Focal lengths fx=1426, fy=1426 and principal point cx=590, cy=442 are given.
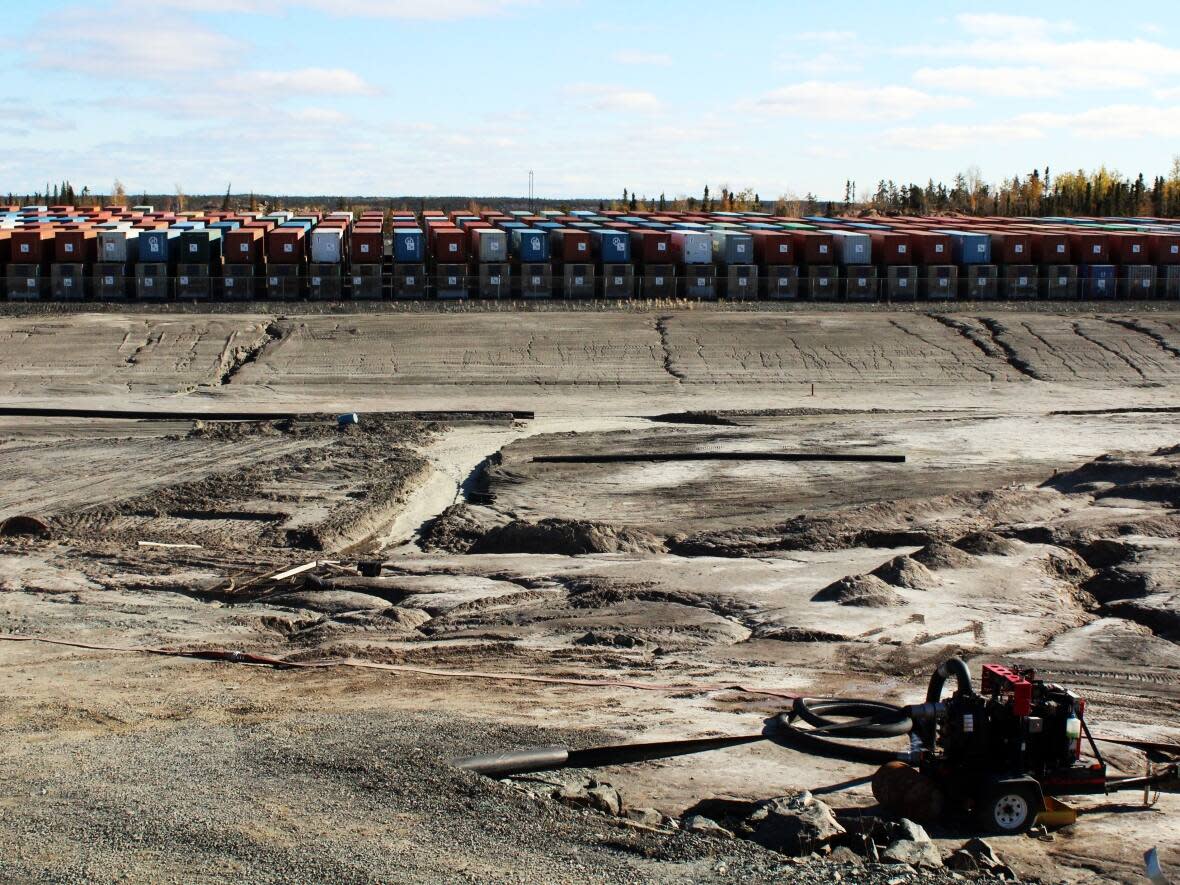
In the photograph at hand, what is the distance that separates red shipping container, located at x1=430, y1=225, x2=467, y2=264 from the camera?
44.0 meters

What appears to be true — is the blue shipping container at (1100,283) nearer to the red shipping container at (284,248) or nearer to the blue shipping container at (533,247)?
the blue shipping container at (533,247)

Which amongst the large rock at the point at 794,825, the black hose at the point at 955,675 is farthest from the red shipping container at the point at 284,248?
the large rock at the point at 794,825

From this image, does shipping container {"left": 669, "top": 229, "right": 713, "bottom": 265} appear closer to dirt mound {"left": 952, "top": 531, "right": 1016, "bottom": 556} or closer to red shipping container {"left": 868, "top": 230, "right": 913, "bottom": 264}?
red shipping container {"left": 868, "top": 230, "right": 913, "bottom": 264}

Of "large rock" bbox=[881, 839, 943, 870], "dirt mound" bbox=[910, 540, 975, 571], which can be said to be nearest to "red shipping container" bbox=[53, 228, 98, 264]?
"dirt mound" bbox=[910, 540, 975, 571]

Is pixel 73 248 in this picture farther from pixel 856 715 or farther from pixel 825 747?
pixel 825 747

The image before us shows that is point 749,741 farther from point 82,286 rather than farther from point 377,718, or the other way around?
point 82,286

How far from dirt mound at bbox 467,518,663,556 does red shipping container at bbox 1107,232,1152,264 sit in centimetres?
3143

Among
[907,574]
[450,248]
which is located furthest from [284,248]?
[907,574]

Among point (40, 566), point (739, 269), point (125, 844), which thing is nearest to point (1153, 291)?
point (739, 269)

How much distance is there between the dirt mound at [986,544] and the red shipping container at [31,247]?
32795 mm

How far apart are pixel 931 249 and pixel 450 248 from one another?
1508 cm

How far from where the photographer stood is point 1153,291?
147 ft

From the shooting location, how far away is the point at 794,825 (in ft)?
31.9

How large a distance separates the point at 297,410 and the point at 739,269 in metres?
17.8
